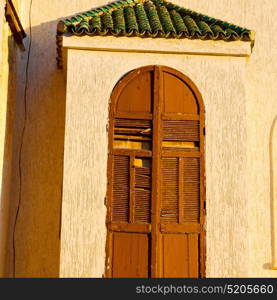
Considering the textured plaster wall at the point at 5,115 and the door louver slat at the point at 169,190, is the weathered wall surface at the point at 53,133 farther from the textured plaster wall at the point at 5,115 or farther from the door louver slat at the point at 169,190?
the door louver slat at the point at 169,190

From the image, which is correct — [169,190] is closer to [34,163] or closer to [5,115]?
[34,163]

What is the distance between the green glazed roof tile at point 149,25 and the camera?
9.33 meters

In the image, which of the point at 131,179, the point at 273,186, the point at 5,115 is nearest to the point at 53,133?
the point at 5,115

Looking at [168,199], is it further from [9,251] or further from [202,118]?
[9,251]

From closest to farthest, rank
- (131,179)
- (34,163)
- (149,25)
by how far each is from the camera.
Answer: (131,179), (149,25), (34,163)

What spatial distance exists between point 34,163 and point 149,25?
2.73 metres

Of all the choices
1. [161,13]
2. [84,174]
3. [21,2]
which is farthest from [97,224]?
[21,2]

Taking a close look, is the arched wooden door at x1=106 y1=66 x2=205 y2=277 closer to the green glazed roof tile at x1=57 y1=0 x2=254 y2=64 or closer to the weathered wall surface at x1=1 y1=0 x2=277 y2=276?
the green glazed roof tile at x1=57 y1=0 x2=254 y2=64

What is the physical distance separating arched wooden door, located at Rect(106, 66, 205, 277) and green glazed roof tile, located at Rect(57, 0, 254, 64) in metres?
0.56

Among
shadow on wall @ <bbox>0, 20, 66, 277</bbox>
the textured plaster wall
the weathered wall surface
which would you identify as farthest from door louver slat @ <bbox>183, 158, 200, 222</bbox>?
the textured plaster wall

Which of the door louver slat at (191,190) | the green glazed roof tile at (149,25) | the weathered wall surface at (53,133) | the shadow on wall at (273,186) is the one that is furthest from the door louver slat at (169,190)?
the shadow on wall at (273,186)

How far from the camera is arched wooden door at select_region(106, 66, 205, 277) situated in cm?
887

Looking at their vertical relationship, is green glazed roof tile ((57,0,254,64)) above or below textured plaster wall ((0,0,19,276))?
above

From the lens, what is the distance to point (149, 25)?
9.57 m
